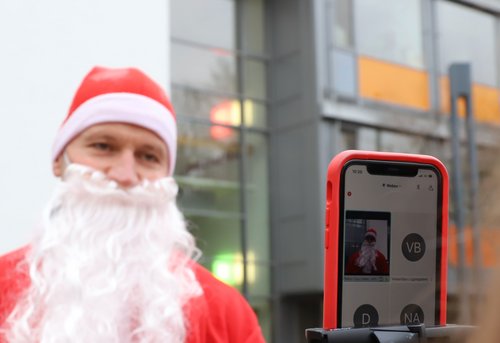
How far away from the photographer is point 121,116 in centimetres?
257

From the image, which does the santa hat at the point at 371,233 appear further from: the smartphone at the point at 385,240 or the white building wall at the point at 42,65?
the white building wall at the point at 42,65

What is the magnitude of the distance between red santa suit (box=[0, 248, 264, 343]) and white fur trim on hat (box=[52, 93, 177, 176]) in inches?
14.9

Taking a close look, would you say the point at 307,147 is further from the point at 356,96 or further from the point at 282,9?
the point at 282,9

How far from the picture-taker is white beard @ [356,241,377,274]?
3.81ft

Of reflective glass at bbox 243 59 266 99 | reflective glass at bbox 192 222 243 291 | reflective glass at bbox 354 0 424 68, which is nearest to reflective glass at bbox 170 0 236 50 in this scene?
reflective glass at bbox 243 59 266 99

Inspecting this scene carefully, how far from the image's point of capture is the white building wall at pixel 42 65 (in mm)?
3629

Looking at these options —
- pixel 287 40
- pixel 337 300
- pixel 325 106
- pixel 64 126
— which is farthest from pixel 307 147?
pixel 337 300

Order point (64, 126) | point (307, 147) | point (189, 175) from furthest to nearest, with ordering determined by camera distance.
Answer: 1. point (307, 147)
2. point (189, 175)
3. point (64, 126)

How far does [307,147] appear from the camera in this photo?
1178 cm

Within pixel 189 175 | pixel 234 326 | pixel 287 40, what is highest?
pixel 287 40

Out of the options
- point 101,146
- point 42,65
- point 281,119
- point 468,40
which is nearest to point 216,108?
point 281,119

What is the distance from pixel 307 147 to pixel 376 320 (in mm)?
10704

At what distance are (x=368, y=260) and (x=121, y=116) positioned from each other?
1.53 metres

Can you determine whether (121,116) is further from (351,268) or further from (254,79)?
(254,79)
